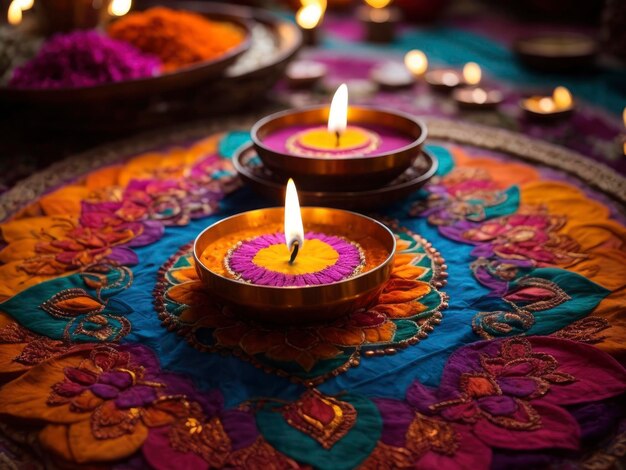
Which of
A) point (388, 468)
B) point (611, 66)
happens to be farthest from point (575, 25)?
point (388, 468)

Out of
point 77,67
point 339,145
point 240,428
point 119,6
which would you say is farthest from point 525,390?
point 119,6

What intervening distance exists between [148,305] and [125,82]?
0.94 m

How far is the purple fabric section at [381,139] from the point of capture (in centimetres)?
151

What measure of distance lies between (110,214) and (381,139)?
0.65 metres

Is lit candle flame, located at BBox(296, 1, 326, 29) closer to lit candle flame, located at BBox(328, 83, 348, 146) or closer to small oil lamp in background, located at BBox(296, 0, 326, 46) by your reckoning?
small oil lamp in background, located at BBox(296, 0, 326, 46)

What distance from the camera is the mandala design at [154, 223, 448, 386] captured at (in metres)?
0.99

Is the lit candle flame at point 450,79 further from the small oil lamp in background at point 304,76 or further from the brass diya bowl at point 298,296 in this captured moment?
the brass diya bowl at point 298,296

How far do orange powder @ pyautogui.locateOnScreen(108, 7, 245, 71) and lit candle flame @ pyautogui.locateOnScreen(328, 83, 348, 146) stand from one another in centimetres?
97

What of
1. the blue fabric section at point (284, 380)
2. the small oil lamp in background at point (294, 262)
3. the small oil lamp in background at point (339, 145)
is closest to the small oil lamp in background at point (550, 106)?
the small oil lamp in background at point (339, 145)

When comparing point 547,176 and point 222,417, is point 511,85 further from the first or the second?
point 222,417

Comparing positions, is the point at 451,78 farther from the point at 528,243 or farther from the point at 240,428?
the point at 240,428

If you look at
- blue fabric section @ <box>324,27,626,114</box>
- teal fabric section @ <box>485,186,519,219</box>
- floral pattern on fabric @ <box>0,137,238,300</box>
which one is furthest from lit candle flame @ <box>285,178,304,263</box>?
blue fabric section @ <box>324,27,626,114</box>

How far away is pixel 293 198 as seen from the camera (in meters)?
1.07

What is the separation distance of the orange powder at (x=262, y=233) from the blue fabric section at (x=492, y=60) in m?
1.49
